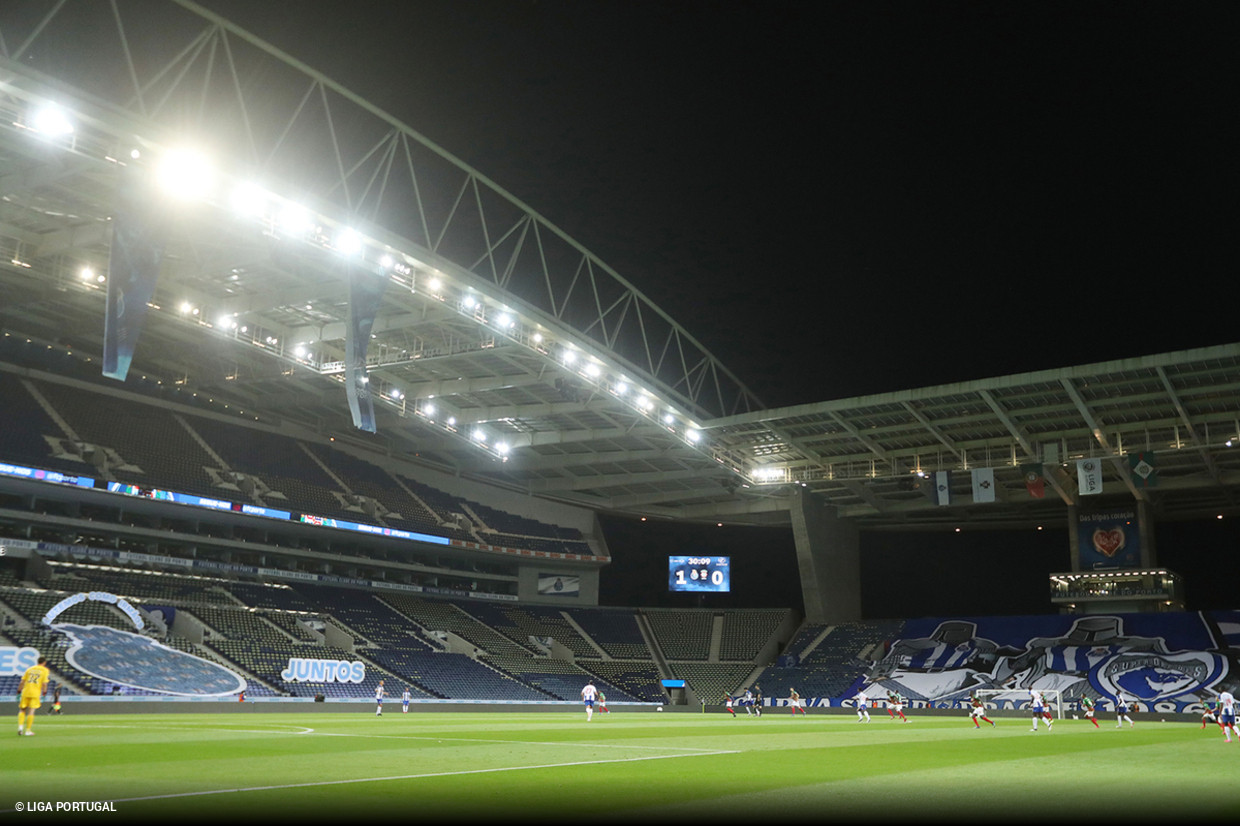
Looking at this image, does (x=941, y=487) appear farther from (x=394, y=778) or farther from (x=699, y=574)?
(x=394, y=778)

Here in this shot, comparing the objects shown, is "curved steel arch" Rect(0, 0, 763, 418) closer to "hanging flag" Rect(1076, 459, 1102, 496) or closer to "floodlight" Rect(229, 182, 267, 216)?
"floodlight" Rect(229, 182, 267, 216)

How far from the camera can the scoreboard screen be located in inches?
2936

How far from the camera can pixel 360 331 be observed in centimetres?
3512

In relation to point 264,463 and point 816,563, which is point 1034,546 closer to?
point 816,563

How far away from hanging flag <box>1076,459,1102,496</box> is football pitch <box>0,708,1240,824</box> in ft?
95.0

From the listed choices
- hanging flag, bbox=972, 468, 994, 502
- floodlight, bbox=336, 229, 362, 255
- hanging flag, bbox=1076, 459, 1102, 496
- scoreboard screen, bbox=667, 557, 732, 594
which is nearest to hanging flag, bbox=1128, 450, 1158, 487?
hanging flag, bbox=1076, 459, 1102, 496

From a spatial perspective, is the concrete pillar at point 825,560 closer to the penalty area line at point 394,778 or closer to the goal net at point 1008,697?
the goal net at point 1008,697

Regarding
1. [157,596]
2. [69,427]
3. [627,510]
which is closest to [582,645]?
[627,510]

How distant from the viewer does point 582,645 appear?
233ft

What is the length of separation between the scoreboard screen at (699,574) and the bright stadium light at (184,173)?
5065cm

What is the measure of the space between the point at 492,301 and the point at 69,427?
26712mm

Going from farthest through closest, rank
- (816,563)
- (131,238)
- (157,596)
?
(816,563) → (157,596) → (131,238)

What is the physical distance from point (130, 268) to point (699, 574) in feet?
174

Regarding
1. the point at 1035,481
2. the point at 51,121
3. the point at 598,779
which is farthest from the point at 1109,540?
the point at 51,121
